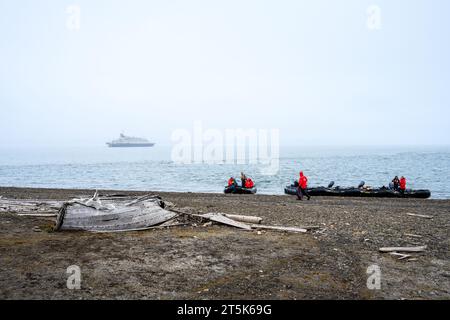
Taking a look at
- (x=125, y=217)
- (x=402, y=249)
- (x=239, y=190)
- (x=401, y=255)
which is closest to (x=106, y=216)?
(x=125, y=217)

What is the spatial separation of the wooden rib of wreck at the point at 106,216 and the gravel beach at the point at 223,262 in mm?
460

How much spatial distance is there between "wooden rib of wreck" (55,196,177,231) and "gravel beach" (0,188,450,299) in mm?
460

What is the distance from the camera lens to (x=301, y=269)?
316 inches

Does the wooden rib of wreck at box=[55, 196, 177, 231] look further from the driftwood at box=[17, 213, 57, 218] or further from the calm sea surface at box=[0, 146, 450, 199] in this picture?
the calm sea surface at box=[0, 146, 450, 199]

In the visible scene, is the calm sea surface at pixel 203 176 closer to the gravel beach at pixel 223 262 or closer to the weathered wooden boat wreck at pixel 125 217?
the weathered wooden boat wreck at pixel 125 217

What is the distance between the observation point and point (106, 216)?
1170cm

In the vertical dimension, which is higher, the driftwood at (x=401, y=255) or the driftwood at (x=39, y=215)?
the driftwood at (x=39, y=215)

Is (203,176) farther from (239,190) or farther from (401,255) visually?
(401,255)

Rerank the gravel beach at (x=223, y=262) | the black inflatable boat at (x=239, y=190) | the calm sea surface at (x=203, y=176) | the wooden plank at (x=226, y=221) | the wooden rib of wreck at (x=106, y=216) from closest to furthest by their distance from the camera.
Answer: the gravel beach at (x=223, y=262) < the wooden rib of wreck at (x=106, y=216) < the wooden plank at (x=226, y=221) < the black inflatable boat at (x=239, y=190) < the calm sea surface at (x=203, y=176)

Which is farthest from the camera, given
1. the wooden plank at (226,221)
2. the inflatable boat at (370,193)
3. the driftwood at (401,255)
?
the inflatable boat at (370,193)

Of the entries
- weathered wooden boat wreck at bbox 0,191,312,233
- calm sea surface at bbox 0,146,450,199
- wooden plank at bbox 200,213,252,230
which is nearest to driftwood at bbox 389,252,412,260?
weathered wooden boat wreck at bbox 0,191,312,233

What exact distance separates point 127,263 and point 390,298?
6.33m

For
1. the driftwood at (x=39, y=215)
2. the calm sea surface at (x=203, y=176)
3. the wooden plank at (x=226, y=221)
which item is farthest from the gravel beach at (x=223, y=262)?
the calm sea surface at (x=203, y=176)

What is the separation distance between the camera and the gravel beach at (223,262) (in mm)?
6730
